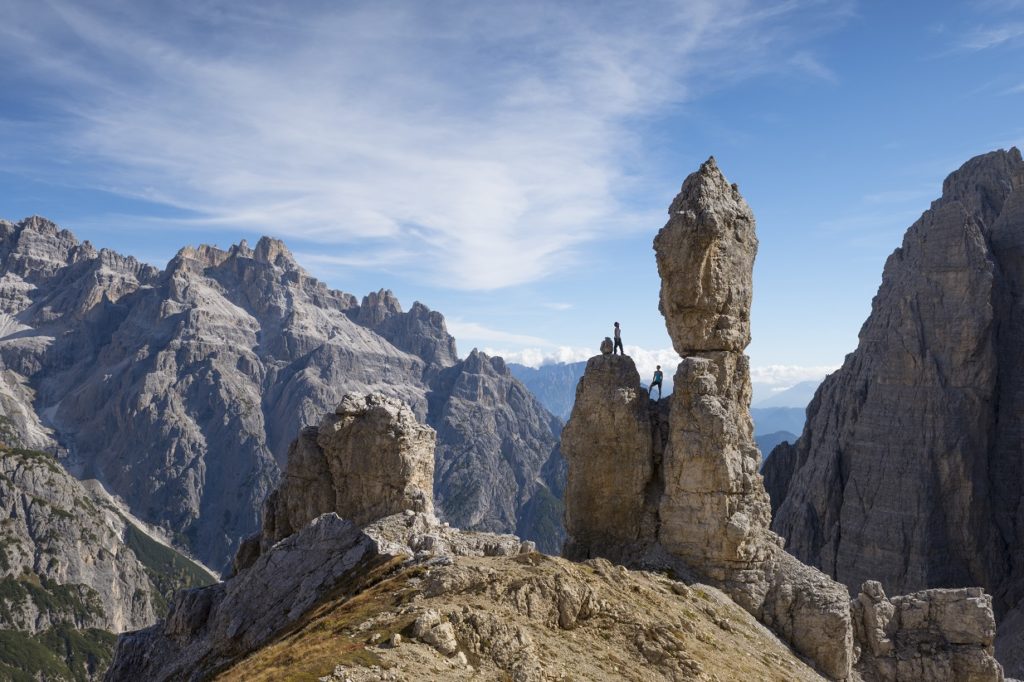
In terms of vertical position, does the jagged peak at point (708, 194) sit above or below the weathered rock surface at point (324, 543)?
above

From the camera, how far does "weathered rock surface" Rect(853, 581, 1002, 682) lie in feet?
168

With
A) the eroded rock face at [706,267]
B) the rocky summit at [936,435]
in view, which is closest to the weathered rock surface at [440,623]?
the eroded rock face at [706,267]

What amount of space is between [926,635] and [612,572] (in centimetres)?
2772

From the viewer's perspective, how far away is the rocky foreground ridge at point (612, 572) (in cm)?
3169

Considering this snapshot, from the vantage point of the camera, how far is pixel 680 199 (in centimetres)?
5422

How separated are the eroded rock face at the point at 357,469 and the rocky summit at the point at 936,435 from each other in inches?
2996

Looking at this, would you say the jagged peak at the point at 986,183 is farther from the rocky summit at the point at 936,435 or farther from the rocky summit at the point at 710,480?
the rocky summit at the point at 710,480

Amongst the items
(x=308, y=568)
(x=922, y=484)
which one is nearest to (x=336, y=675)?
(x=308, y=568)

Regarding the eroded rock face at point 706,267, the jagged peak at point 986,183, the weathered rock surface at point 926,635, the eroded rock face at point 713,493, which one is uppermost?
the jagged peak at point 986,183

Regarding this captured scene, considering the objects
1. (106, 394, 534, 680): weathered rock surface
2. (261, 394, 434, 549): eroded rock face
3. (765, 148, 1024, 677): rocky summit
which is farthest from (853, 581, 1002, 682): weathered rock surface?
(765, 148, 1024, 677): rocky summit

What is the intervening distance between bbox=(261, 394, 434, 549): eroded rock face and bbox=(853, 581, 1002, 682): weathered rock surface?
29.6 m

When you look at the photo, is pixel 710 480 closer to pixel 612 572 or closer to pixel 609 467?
pixel 609 467

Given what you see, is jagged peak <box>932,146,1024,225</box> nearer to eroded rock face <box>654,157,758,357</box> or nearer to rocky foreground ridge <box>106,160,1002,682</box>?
eroded rock face <box>654,157,758,357</box>

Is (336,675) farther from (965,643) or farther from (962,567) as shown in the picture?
(962,567)
